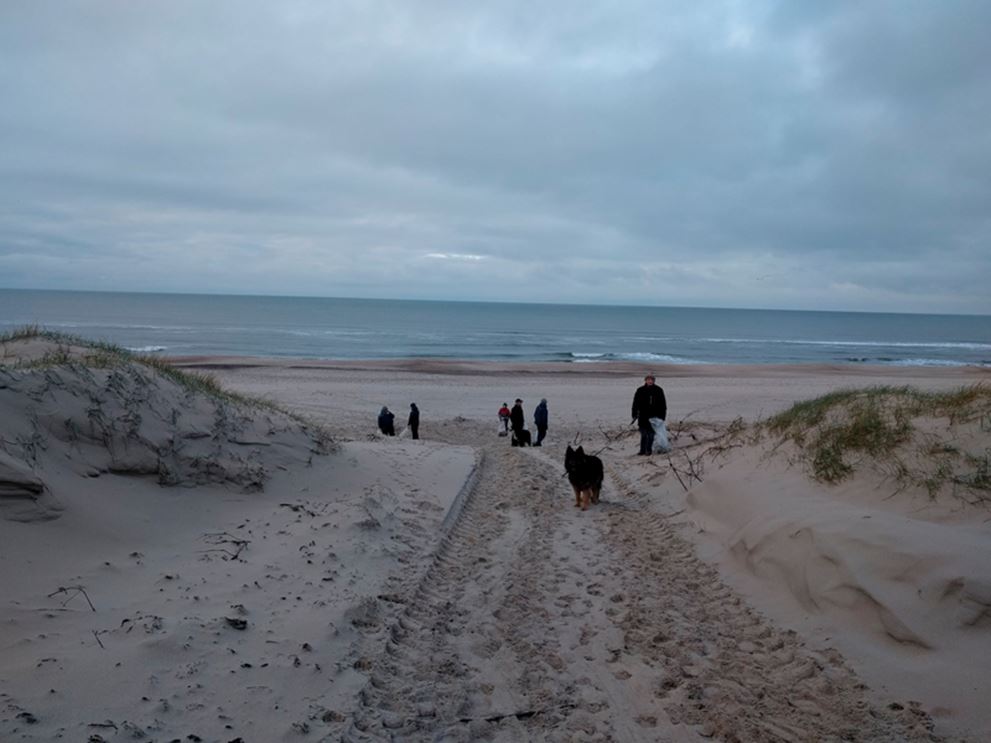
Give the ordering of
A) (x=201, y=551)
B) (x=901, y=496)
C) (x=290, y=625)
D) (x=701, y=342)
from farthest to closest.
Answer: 1. (x=701, y=342)
2. (x=901, y=496)
3. (x=201, y=551)
4. (x=290, y=625)

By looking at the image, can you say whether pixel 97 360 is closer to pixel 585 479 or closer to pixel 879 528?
pixel 585 479

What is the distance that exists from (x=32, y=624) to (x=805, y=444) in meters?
7.50

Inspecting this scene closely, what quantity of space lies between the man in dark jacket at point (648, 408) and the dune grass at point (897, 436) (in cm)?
389

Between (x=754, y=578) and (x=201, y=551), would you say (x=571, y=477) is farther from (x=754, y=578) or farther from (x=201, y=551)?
(x=201, y=551)

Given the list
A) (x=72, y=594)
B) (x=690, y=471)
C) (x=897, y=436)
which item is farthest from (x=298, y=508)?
(x=897, y=436)

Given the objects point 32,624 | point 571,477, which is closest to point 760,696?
point 32,624

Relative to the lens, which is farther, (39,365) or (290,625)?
(39,365)

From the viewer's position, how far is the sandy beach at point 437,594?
3.74 meters

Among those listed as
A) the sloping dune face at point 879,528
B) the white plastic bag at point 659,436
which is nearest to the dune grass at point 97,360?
the white plastic bag at point 659,436

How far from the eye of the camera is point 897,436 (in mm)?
6898

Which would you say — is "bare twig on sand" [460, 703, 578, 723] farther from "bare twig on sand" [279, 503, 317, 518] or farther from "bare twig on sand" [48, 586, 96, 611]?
"bare twig on sand" [279, 503, 317, 518]

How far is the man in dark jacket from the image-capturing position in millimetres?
12703

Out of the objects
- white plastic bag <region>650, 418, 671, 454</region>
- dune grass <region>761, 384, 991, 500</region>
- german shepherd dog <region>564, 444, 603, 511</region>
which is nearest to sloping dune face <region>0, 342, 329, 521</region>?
german shepherd dog <region>564, 444, 603, 511</region>

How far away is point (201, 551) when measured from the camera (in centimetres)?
576
